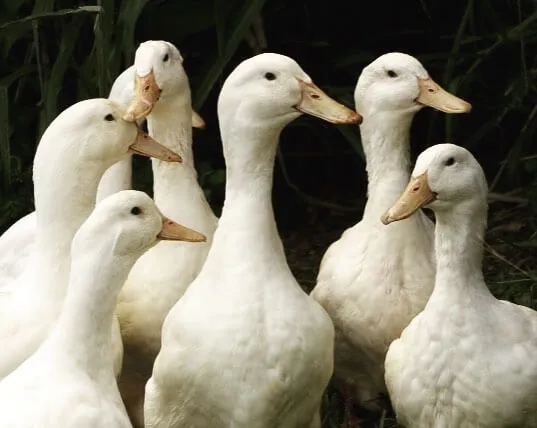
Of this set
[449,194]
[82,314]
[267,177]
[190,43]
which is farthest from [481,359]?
[190,43]

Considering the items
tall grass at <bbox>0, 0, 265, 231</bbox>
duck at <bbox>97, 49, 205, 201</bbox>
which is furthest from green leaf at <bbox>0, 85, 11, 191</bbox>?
duck at <bbox>97, 49, 205, 201</bbox>

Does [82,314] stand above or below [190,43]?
above

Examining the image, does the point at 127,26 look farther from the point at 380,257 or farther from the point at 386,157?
the point at 380,257

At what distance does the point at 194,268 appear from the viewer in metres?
6.04

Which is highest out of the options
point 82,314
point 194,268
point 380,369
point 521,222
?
point 82,314

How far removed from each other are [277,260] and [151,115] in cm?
97

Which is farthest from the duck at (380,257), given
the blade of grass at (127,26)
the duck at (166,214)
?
the blade of grass at (127,26)

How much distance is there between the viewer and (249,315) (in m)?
5.41

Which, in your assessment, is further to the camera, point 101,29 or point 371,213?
point 101,29

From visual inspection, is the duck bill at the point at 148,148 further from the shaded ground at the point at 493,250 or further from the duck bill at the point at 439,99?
the shaded ground at the point at 493,250

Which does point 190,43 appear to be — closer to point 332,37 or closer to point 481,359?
point 332,37

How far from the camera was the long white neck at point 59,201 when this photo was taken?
5711mm

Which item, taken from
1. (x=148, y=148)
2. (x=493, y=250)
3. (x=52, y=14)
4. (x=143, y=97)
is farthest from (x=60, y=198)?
(x=493, y=250)

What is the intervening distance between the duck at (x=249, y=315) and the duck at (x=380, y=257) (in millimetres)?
472
